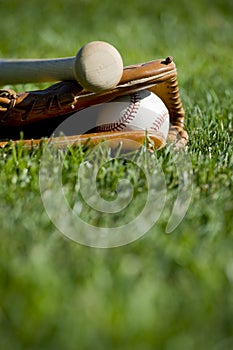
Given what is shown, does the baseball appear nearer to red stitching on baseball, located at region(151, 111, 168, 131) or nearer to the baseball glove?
the baseball glove

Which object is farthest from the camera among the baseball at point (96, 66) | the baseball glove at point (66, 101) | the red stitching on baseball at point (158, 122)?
the red stitching on baseball at point (158, 122)

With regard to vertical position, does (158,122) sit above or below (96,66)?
below

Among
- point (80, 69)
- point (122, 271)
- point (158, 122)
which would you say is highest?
point (80, 69)

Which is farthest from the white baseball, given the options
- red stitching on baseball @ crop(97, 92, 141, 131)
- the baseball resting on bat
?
the baseball resting on bat

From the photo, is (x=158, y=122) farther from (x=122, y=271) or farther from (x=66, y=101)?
(x=122, y=271)

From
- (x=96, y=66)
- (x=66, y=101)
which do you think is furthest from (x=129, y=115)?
(x=96, y=66)

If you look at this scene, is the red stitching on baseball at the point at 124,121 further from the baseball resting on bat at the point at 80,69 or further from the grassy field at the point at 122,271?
the baseball resting on bat at the point at 80,69

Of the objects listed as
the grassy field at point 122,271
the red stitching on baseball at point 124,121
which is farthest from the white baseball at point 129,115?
the grassy field at point 122,271
